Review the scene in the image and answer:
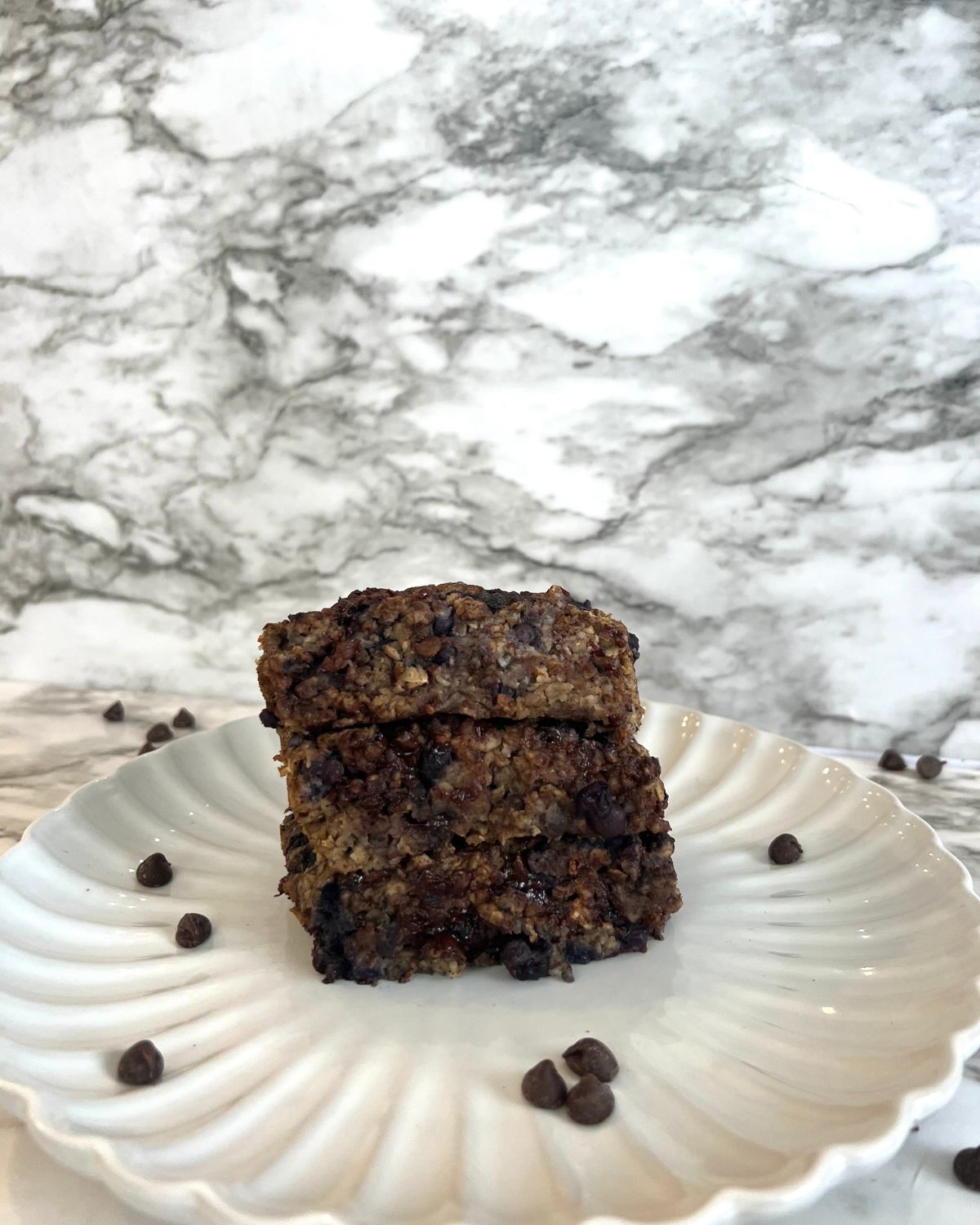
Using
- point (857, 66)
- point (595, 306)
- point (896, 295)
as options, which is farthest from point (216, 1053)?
point (857, 66)

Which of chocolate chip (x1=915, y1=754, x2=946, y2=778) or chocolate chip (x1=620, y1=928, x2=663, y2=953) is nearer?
chocolate chip (x1=620, y1=928, x2=663, y2=953)

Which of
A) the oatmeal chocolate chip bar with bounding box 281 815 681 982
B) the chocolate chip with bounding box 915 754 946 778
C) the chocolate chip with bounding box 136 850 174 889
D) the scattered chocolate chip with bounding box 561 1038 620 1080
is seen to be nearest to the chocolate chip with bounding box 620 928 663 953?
the oatmeal chocolate chip bar with bounding box 281 815 681 982

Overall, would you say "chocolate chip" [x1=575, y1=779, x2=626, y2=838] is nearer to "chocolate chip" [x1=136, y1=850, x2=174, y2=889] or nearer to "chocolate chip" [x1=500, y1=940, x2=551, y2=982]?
"chocolate chip" [x1=500, y1=940, x2=551, y2=982]

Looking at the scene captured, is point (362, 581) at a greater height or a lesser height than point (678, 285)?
lesser

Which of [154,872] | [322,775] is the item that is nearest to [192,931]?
[154,872]

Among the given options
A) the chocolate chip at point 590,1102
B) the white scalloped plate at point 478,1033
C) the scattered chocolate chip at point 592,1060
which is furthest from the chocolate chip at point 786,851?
the chocolate chip at point 590,1102

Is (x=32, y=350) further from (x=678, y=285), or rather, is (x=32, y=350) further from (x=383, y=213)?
(x=678, y=285)
